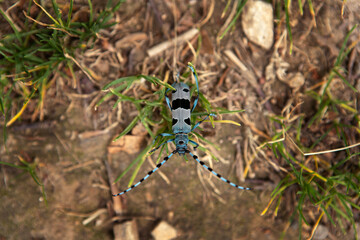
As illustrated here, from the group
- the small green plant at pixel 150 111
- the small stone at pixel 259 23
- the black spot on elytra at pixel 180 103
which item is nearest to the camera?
the black spot on elytra at pixel 180 103

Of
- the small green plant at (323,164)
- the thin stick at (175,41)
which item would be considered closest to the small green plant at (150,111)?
the thin stick at (175,41)

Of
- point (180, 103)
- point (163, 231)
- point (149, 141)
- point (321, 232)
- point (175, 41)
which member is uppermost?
point (175, 41)

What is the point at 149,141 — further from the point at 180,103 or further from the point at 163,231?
the point at 163,231

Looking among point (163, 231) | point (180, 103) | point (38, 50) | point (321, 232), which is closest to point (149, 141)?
point (180, 103)

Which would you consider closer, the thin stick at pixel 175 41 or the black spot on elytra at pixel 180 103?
the black spot on elytra at pixel 180 103

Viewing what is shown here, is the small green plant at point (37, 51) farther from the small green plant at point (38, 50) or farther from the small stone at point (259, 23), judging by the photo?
the small stone at point (259, 23)

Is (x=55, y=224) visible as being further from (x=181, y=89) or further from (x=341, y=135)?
(x=341, y=135)
